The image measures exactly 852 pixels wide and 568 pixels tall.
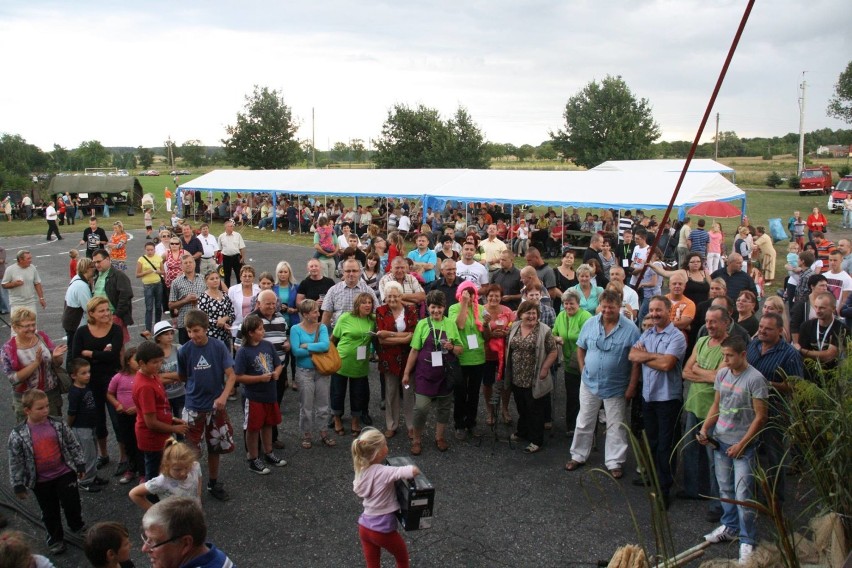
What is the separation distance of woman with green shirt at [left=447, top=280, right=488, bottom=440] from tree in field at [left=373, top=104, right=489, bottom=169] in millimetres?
41127

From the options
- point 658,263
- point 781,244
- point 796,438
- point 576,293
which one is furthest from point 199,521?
point 781,244

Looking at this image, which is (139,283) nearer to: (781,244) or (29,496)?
(29,496)

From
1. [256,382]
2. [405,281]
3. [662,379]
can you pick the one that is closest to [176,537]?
[256,382]

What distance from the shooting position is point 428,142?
158 ft

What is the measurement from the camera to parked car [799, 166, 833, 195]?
41156 mm

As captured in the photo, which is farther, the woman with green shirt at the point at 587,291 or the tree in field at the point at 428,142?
the tree in field at the point at 428,142

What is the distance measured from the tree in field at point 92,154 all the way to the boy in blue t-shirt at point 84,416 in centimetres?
10120

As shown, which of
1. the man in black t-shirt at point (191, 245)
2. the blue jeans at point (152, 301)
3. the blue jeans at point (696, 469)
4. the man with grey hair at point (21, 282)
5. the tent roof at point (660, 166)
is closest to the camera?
the blue jeans at point (696, 469)

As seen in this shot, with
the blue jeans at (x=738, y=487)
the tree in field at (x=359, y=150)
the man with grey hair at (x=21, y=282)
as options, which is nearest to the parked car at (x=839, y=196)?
the blue jeans at (x=738, y=487)

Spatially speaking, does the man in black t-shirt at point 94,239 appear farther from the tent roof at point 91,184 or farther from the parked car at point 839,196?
the parked car at point 839,196

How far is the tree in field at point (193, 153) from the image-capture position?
348ft

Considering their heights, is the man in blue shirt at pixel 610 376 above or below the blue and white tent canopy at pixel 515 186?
below

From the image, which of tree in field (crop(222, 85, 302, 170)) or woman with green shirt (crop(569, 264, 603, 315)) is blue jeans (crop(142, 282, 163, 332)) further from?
tree in field (crop(222, 85, 302, 170))

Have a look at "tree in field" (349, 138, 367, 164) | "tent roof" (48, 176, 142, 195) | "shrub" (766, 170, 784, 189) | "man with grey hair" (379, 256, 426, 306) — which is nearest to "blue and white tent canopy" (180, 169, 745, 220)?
"tent roof" (48, 176, 142, 195)
